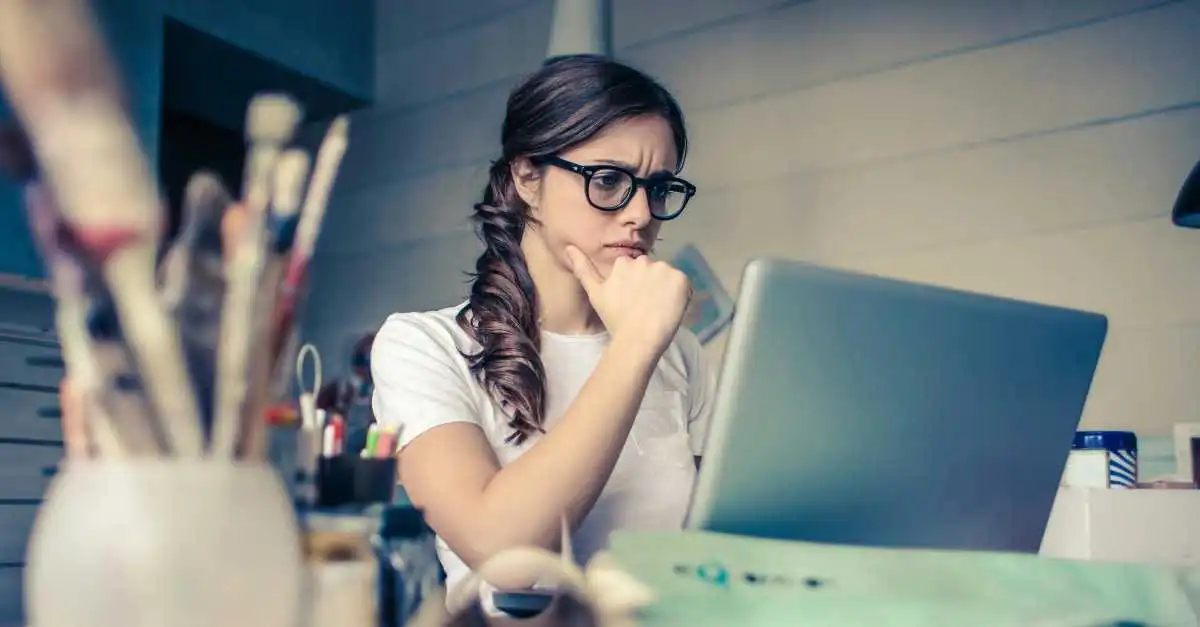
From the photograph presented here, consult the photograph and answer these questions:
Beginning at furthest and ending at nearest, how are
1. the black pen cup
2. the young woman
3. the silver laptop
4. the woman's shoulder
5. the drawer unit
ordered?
the drawer unit < the woman's shoulder < the young woman < the silver laptop < the black pen cup

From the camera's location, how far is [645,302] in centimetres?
87

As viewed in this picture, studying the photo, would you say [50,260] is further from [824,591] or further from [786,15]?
[786,15]

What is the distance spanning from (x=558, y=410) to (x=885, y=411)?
65 cm

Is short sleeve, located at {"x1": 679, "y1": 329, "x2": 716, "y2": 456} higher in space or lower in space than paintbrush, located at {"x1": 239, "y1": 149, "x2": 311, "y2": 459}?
lower

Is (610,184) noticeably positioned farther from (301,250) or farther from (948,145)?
(948,145)

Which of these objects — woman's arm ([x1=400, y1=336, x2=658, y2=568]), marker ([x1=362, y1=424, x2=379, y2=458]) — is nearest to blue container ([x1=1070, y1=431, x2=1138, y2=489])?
woman's arm ([x1=400, y1=336, x2=658, y2=568])

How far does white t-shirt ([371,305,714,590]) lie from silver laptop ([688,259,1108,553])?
463mm

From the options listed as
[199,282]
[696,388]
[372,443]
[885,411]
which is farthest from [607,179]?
[199,282]

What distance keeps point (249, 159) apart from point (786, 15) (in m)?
2.07

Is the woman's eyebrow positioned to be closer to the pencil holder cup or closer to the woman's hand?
the woman's hand

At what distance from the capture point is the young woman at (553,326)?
3.33 ft

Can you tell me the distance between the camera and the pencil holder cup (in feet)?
1.20

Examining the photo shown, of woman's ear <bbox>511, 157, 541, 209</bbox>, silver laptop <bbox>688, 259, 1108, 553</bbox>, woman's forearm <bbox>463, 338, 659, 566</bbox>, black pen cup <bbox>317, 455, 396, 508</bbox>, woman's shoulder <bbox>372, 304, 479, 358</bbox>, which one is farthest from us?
woman's ear <bbox>511, 157, 541, 209</bbox>

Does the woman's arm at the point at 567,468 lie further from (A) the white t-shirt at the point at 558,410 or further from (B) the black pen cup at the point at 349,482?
(B) the black pen cup at the point at 349,482
